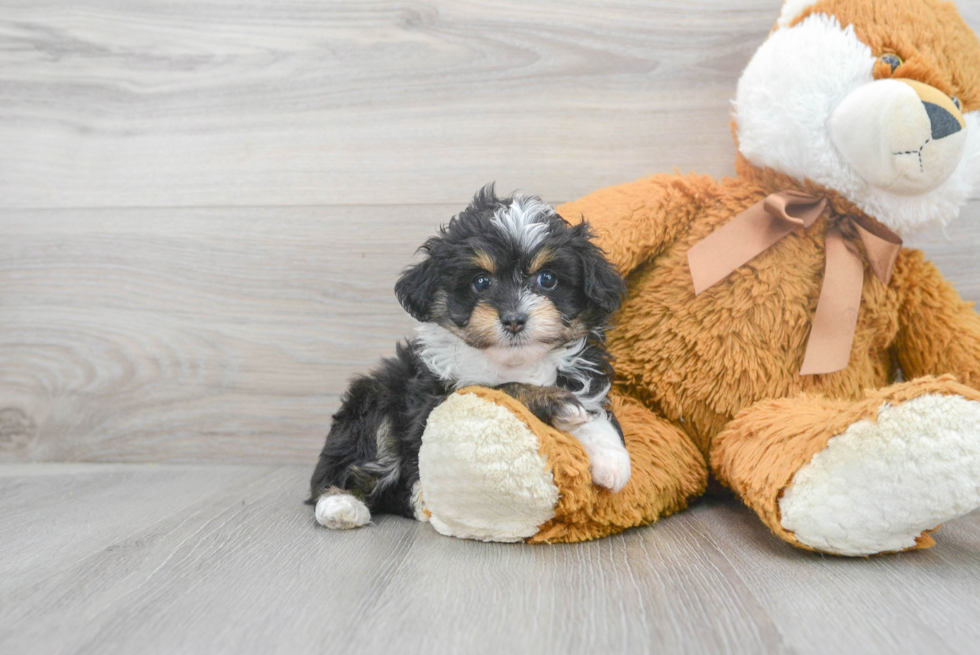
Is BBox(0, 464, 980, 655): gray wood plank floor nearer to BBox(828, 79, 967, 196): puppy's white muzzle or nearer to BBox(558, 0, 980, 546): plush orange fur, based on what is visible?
BBox(558, 0, 980, 546): plush orange fur

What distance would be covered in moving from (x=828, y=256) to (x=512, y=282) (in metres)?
0.66

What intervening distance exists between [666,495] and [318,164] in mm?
1201

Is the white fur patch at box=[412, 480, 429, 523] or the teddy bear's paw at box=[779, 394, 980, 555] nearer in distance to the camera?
the teddy bear's paw at box=[779, 394, 980, 555]

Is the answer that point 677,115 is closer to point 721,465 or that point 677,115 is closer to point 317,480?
point 721,465

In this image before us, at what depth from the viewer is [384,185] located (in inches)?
74.5

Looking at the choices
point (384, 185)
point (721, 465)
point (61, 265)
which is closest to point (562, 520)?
point (721, 465)

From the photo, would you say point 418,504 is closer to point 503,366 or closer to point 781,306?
point 503,366

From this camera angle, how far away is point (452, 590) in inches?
41.3

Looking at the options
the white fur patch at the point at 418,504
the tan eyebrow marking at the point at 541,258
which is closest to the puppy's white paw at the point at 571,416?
the tan eyebrow marking at the point at 541,258

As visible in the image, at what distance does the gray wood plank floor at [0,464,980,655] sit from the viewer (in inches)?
35.1

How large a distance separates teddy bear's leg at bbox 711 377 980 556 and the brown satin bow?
0.22 m

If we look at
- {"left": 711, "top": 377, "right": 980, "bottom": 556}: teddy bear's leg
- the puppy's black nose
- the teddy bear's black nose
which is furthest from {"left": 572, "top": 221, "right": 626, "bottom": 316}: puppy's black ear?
the teddy bear's black nose

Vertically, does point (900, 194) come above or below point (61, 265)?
above

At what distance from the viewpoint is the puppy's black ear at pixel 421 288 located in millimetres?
1287
